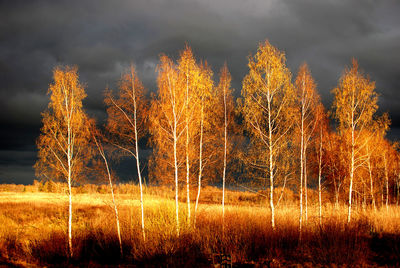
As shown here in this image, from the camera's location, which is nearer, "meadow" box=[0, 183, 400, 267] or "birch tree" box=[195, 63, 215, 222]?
"meadow" box=[0, 183, 400, 267]

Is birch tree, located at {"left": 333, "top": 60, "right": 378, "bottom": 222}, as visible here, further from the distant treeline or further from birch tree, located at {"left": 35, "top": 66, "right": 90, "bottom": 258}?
birch tree, located at {"left": 35, "top": 66, "right": 90, "bottom": 258}

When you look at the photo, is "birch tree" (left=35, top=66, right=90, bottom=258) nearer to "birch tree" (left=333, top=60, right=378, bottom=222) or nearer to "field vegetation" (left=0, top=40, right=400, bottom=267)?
"field vegetation" (left=0, top=40, right=400, bottom=267)

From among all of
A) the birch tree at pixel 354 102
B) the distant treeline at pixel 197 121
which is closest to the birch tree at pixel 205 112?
the distant treeline at pixel 197 121

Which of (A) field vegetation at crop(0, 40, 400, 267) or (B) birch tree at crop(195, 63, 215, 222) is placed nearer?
(A) field vegetation at crop(0, 40, 400, 267)

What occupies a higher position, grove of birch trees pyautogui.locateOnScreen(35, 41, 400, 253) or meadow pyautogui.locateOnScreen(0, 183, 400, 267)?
grove of birch trees pyautogui.locateOnScreen(35, 41, 400, 253)

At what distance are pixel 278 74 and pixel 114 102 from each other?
29.6 ft

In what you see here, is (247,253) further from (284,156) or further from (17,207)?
(17,207)

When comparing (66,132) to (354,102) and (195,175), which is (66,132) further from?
(354,102)

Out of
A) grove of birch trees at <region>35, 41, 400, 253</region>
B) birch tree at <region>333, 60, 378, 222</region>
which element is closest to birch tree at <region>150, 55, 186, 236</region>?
grove of birch trees at <region>35, 41, 400, 253</region>

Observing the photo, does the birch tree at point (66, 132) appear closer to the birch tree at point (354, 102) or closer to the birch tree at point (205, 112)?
the birch tree at point (205, 112)

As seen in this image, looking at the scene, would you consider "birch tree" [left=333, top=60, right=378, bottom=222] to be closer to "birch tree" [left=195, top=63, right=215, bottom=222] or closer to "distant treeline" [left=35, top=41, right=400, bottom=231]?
"distant treeline" [left=35, top=41, right=400, bottom=231]

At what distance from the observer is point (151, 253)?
1221 cm

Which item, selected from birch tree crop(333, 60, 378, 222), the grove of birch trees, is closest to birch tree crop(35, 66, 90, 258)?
the grove of birch trees

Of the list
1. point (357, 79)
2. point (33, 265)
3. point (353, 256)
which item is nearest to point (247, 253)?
point (353, 256)
